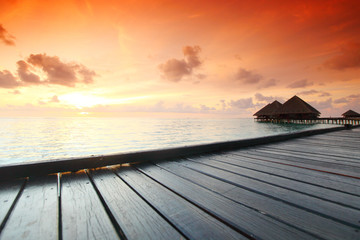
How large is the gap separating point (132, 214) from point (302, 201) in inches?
50.0

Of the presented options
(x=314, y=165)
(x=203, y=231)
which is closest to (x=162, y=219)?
(x=203, y=231)

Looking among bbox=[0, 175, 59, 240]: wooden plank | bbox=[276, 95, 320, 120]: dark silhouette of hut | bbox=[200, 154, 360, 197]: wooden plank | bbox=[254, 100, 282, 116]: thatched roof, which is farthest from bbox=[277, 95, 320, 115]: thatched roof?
bbox=[0, 175, 59, 240]: wooden plank

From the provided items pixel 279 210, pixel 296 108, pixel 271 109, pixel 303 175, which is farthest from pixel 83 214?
pixel 271 109

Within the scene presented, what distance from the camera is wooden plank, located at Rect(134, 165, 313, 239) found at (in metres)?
0.88

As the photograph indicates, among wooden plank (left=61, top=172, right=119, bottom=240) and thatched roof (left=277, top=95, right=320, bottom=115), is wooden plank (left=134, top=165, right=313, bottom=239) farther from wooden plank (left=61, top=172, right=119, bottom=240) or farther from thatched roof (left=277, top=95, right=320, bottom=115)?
thatched roof (left=277, top=95, right=320, bottom=115)

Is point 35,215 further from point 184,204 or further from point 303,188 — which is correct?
point 303,188

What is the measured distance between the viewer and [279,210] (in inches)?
43.9

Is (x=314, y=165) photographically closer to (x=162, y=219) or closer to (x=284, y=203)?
(x=284, y=203)

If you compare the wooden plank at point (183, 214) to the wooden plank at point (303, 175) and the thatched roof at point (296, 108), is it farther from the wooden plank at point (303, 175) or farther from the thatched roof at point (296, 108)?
the thatched roof at point (296, 108)

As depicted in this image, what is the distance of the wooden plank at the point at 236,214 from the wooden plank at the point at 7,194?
1131mm

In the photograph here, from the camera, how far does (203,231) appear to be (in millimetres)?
901

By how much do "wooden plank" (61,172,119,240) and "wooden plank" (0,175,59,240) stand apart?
6 centimetres

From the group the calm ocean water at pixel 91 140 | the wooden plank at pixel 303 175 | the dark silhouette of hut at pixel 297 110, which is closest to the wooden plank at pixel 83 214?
the calm ocean water at pixel 91 140

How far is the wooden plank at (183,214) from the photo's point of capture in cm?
88
